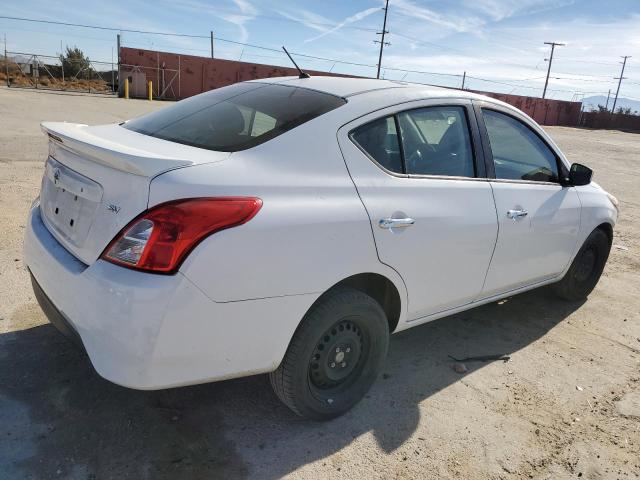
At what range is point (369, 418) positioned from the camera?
2773 mm

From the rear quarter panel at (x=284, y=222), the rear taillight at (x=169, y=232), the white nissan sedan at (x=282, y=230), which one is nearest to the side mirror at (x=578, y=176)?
the white nissan sedan at (x=282, y=230)

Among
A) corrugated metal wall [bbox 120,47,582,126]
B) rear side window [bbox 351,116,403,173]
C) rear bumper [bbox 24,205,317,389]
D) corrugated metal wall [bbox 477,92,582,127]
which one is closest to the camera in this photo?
rear bumper [bbox 24,205,317,389]

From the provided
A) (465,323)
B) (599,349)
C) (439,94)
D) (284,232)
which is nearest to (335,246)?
(284,232)

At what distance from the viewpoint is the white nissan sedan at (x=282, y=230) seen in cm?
202

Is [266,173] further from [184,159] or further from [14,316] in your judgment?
[14,316]

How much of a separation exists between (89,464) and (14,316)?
159cm

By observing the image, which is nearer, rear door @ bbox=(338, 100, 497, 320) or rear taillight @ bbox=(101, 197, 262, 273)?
rear taillight @ bbox=(101, 197, 262, 273)

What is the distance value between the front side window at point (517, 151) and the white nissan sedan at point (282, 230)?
3 cm

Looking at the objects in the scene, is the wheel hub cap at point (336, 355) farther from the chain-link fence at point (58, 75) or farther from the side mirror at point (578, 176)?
the chain-link fence at point (58, 75)

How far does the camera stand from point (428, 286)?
115 inches

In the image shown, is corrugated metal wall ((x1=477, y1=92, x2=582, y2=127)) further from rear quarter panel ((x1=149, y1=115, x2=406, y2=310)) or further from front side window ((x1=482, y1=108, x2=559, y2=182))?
rear quarter panel ((x1=149, y1=115, x2=406, y2=310))

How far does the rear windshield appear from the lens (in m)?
A: 2.51

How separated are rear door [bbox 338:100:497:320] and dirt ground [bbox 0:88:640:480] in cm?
56

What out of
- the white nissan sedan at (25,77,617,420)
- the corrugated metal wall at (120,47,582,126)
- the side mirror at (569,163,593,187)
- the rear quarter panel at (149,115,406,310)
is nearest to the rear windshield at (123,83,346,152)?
the white nissan sedan at (25,77,617,420)
